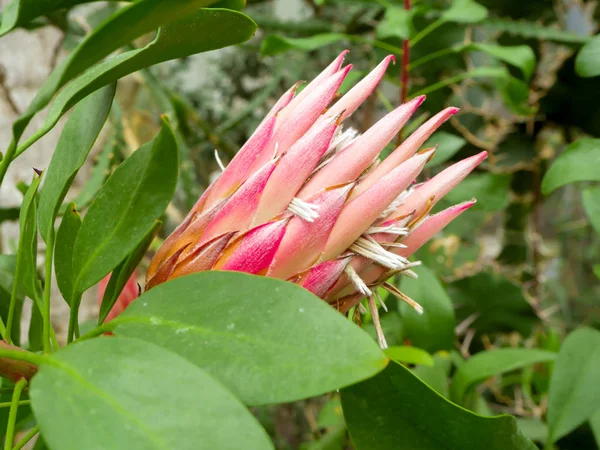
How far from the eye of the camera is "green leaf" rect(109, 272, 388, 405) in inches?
9.0

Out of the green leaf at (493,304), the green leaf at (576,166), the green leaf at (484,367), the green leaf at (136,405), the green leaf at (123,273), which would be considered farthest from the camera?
the green leaf at (493,304)

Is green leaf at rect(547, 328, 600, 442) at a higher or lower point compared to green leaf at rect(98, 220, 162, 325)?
lower

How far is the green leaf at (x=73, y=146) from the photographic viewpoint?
1.17ft

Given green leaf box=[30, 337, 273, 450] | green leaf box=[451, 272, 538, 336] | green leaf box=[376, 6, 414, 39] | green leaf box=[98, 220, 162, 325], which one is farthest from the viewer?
green leaf box=[451, 272, 538, 336]

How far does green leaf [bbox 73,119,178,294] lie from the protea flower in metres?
0.04

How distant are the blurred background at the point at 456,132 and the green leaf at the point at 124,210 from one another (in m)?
0.42

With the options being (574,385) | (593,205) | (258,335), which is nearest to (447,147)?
(593,205)

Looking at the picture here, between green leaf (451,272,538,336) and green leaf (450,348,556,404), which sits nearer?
green leaf (450,348,556,404)

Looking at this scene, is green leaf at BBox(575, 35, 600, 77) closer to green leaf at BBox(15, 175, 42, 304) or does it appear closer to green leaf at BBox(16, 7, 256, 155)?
green leaf at BBox(16, 7, 256, 155)

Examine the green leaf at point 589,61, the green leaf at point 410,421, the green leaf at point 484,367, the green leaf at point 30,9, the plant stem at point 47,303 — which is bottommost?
the green leaf at point 484,367

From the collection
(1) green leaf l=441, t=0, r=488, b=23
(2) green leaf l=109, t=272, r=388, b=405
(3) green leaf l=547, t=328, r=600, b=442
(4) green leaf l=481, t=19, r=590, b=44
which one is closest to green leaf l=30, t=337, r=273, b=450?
(2) green leaf l=109, t=272, r=388, b=405

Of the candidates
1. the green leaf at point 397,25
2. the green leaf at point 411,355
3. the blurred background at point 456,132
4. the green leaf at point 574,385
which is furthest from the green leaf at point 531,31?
the green leaf at point 411,355

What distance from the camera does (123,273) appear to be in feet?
1.07

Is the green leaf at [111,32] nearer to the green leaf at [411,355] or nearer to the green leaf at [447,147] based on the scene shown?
the green leaf at [411,355]
